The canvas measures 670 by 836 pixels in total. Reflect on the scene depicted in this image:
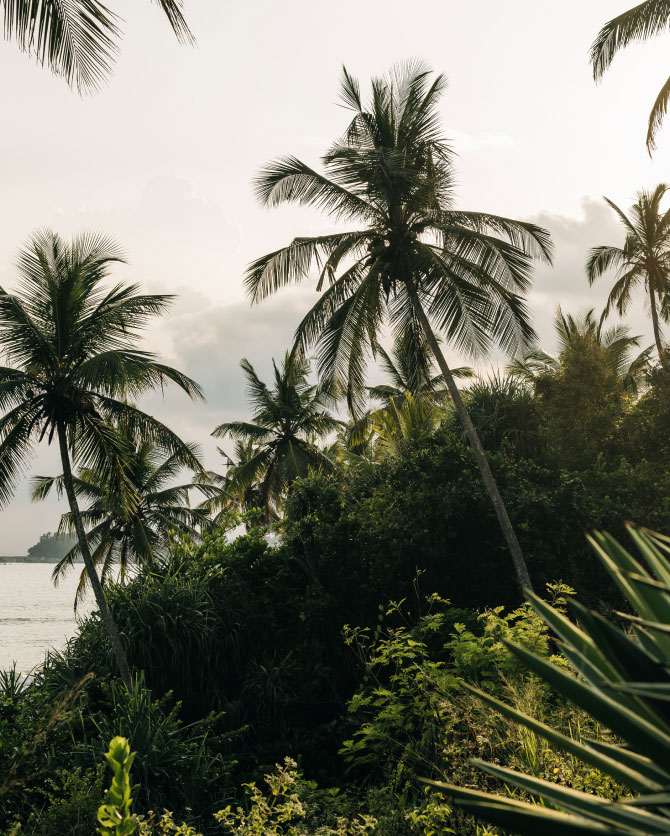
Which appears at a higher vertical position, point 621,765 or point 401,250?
point 401,250

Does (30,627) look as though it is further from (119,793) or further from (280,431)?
(119,793)

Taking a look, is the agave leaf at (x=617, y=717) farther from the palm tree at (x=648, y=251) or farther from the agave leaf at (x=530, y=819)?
the palm tree at (x=648, y=251)

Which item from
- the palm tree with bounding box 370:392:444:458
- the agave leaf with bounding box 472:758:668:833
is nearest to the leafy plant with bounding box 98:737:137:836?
the agave leaf with bounding box 472:758:668:833

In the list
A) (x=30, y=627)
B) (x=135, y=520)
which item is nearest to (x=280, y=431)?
(x=135, y=520)

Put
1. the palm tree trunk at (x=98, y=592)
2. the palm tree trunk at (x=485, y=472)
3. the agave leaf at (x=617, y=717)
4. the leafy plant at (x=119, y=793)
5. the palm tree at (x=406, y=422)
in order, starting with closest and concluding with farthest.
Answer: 1. the leafy plant at (x=119, y=793)
2. the agave leaf at (x=617, y=717)
3. the palm tree trunk at (x=98, y=592)
4. the palm tree trunk at (x=485, y=472)
5. the palm tree at (x=406, y=422)

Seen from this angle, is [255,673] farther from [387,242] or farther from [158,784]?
[387,242]

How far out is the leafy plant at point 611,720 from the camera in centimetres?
148

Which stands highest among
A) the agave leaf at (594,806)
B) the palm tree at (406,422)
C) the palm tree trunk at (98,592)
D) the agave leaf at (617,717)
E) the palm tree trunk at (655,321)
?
the palm tree trunk at (655,321)

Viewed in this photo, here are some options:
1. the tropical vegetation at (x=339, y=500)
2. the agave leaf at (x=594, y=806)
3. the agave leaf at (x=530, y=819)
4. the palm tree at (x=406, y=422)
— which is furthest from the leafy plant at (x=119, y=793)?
the palm tree at (x=406, y=422)

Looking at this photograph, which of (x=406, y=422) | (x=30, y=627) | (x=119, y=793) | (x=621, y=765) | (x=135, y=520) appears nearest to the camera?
(x=119, y=793)

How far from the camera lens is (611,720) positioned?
1641mm

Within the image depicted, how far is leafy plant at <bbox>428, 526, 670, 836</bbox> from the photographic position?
1.48 metres

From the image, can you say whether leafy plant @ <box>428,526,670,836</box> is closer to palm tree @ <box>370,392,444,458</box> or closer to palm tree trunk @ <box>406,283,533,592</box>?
palm tree trunk @ <box>406,283,533,592</box>

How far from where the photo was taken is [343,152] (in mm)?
11867
